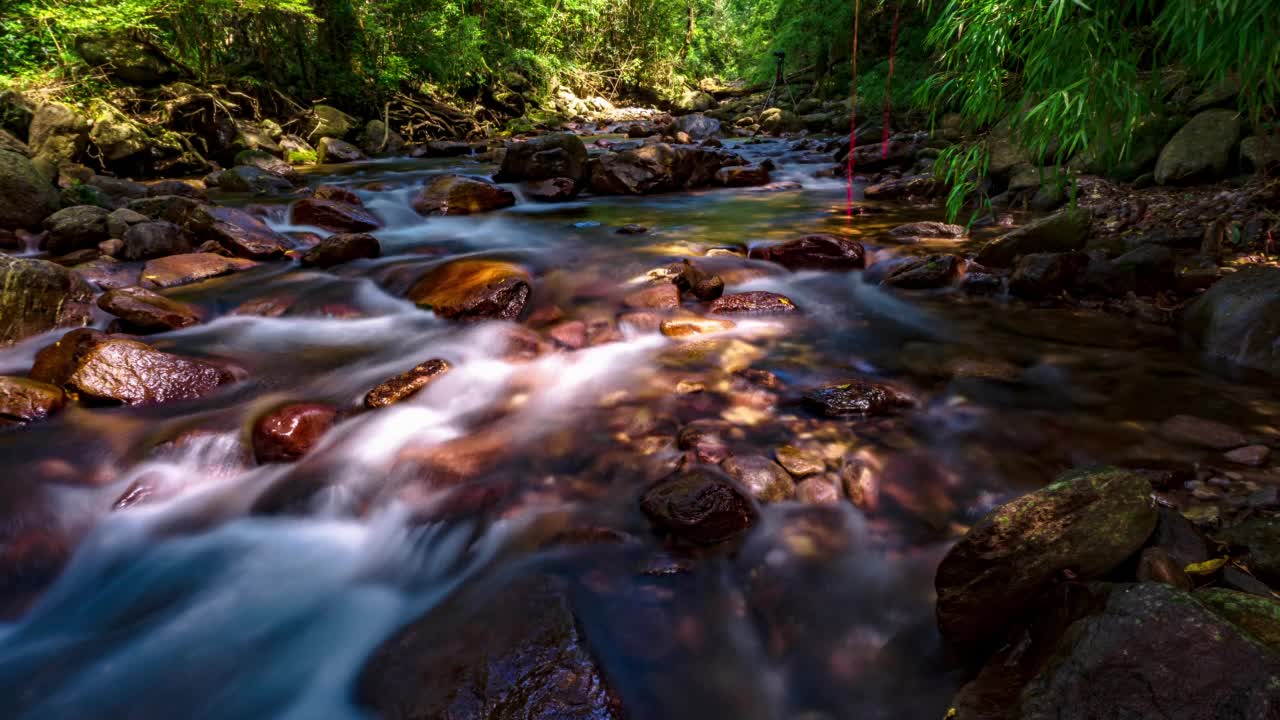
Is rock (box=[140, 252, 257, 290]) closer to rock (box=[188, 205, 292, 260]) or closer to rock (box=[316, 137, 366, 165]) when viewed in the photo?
rock (box=[188, 205, 292, 260])

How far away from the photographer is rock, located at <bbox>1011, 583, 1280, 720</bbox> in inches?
47.6

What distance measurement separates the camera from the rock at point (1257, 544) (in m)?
1.74

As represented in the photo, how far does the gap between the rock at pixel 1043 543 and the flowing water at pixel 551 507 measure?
29cm

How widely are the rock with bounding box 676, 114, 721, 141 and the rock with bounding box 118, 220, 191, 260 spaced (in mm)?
13831

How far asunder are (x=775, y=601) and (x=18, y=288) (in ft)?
17.3

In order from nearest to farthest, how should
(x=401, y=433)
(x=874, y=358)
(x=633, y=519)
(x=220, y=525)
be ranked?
(x=633, y=519) < (x=220, y=525) < (x=401, y=433) < (x=874, y=358)

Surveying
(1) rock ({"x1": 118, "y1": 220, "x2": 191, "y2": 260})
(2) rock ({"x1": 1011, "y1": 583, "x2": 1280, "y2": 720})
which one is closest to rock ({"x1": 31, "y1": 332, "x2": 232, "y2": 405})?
(1) rock ({"x1": 118, "y1": 220, "x2": 191, "y2": 260})

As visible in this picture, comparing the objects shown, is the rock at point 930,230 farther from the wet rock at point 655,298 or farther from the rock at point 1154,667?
the rock at point 1154,667

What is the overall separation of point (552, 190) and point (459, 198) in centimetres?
147

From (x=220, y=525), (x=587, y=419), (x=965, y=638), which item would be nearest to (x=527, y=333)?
(x=587, y=419)

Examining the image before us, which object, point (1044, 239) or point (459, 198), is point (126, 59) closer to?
point (459, 198)

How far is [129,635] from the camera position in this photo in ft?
7.39

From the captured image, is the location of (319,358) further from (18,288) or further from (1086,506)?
(1086,506)

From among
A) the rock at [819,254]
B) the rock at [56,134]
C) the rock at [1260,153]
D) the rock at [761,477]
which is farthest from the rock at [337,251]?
the rock at [1260,153]
